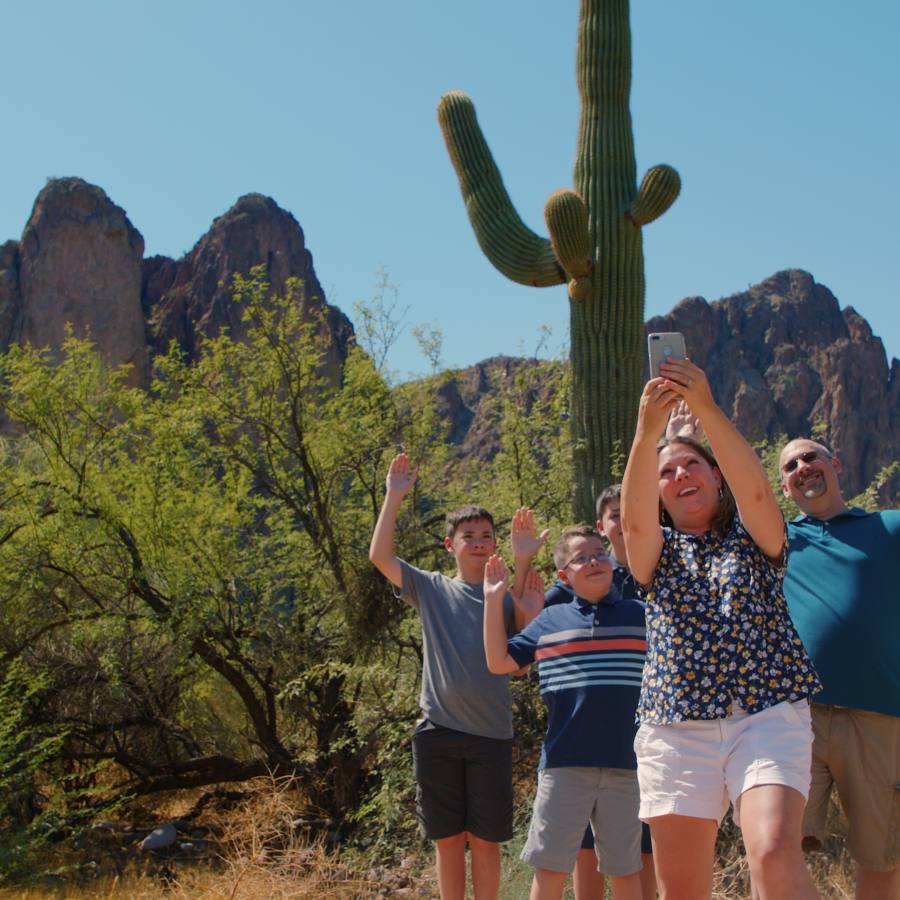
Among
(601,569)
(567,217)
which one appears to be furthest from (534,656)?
(567,217)

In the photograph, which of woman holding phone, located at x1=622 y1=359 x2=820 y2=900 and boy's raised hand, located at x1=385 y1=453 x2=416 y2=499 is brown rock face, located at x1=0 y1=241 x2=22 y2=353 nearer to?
boy's raised hand, located at x1=385 y1=453 x2=416 y2=499

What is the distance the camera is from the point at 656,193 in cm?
778

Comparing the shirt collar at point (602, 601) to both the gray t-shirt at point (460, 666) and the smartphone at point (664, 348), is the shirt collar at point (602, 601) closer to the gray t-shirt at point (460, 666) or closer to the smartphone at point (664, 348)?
the gray t-shirt at point (460, 666)

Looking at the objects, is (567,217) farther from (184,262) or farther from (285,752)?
(184,262)

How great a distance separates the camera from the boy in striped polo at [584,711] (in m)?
3.38

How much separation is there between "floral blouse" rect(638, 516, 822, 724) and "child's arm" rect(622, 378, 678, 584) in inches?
3.0

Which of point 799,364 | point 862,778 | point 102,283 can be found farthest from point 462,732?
point 799,364

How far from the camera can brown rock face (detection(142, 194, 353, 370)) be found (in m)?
49.3

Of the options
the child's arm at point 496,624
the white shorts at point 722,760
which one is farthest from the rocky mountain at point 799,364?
the white shorts at point 722,760

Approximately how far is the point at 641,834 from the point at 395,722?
3366 mm

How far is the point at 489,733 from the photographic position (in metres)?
3.88

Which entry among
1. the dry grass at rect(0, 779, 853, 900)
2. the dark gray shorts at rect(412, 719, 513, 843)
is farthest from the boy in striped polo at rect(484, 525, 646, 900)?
the dry grass at rect(0, 779, 853, 900)

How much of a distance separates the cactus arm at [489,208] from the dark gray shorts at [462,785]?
4916 millimetres

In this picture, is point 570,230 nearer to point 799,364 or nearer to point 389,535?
point 389,535
